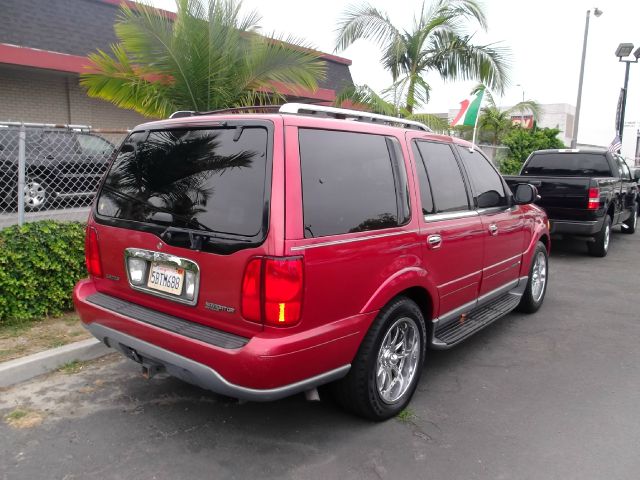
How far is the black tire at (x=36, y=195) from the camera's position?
18.7 feet

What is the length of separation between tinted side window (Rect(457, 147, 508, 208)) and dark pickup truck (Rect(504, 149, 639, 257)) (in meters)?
3.15

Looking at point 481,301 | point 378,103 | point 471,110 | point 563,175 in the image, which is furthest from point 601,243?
point 481,301

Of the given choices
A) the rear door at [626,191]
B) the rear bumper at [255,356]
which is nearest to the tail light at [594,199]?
the rear door at [626,191]

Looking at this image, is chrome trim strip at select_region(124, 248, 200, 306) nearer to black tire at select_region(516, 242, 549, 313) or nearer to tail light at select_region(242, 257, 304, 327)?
tail light at select_region(242, 257, 304, 327)

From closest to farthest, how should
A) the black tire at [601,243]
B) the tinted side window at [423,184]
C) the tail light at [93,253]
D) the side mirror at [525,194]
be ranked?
the tail light at [93,253] → the tinted side window at [423,184] → the side mirror at [525,194] → the black tire at [601,243]

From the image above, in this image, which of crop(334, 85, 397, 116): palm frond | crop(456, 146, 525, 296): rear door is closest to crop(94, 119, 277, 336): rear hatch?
crop(456, 146, 525, 296): rear door

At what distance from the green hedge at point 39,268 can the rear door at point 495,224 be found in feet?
11.7

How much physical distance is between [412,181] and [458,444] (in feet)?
5.40

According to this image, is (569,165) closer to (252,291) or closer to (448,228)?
(448,228)

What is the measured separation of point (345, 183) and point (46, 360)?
267cm

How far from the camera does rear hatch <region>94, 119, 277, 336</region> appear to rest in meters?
2.69

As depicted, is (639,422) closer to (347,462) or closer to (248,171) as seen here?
(347,462)

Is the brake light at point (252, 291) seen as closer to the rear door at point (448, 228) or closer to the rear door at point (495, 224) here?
the rear door at point (448, 228)

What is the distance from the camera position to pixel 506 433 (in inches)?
129
